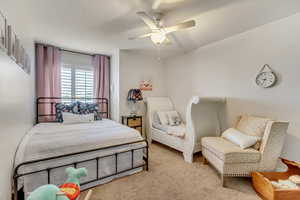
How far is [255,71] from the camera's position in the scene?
257cm

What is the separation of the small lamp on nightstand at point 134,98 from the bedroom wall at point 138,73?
0.38 feet

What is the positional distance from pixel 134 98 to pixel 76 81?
1.64 meters

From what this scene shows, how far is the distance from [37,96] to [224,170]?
4025mm

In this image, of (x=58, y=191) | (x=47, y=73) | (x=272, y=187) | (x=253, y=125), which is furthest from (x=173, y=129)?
(x=47, y=73)

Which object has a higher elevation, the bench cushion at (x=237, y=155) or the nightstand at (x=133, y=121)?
the nightstand at (x=133, y=121)

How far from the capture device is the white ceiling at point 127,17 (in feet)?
6.27

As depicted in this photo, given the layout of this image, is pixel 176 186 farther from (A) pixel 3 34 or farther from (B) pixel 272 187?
(A) pixel 3 34

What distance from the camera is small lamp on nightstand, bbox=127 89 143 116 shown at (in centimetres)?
375

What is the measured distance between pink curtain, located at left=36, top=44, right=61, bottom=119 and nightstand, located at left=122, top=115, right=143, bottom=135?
70.2 inches

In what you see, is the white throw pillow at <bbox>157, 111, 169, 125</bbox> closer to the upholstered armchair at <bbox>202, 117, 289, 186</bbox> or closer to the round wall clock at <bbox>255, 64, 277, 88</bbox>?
Answer: the upholstered armchair at <bbox>202, 117, 289, 186</bbox>

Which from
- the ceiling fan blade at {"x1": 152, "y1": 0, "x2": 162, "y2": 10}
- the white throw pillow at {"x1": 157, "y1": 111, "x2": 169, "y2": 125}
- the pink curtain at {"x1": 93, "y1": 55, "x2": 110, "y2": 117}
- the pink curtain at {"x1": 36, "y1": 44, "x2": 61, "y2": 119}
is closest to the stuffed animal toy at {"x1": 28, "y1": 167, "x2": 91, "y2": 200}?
the ceiling fan blade at {"x1": 152, "y1": 0, "x2": 162, "y2": 10}

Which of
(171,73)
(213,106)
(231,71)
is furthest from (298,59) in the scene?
(171,73)

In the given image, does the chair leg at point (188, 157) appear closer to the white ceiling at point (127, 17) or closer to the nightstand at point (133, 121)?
the nightstand at point (133, 121)

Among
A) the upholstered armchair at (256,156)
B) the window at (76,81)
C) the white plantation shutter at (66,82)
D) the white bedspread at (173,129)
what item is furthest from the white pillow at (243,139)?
the white plantation shutter at (66,82)
